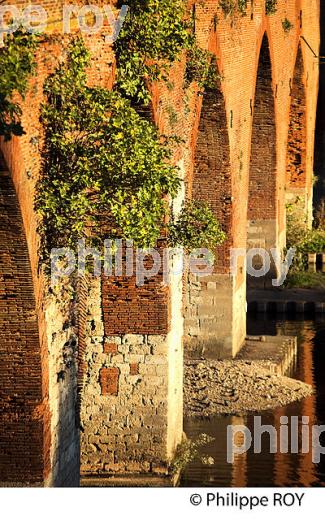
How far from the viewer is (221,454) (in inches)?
807

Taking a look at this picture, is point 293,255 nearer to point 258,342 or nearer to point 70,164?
point 258,342

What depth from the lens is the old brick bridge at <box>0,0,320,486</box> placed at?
571 inches

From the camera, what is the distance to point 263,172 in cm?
3033

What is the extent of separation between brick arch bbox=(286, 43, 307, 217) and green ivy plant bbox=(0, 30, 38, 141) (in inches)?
937

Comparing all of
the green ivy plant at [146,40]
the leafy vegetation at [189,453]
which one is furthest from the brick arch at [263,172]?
the green ivy plant at [146,40]

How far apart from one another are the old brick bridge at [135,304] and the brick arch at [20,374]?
0.01 meters

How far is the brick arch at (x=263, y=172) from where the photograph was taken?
29.7 metres

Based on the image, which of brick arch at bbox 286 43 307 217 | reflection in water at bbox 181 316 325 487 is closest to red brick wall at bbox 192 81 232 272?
reflection in water at bbox 181 316 325 487

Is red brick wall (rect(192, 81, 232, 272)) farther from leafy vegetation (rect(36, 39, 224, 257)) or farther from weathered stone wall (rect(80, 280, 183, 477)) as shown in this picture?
leafy vegetation (rect(36, 39, 224, 257))

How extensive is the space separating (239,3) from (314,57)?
49.6 ft

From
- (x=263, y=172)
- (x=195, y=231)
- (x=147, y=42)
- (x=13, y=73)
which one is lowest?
(x=195, y=231)

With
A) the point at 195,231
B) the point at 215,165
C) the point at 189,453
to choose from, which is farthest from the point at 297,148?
the point at 195,231

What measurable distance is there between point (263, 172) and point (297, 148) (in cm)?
717

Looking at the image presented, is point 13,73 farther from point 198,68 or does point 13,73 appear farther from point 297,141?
point 297,141
